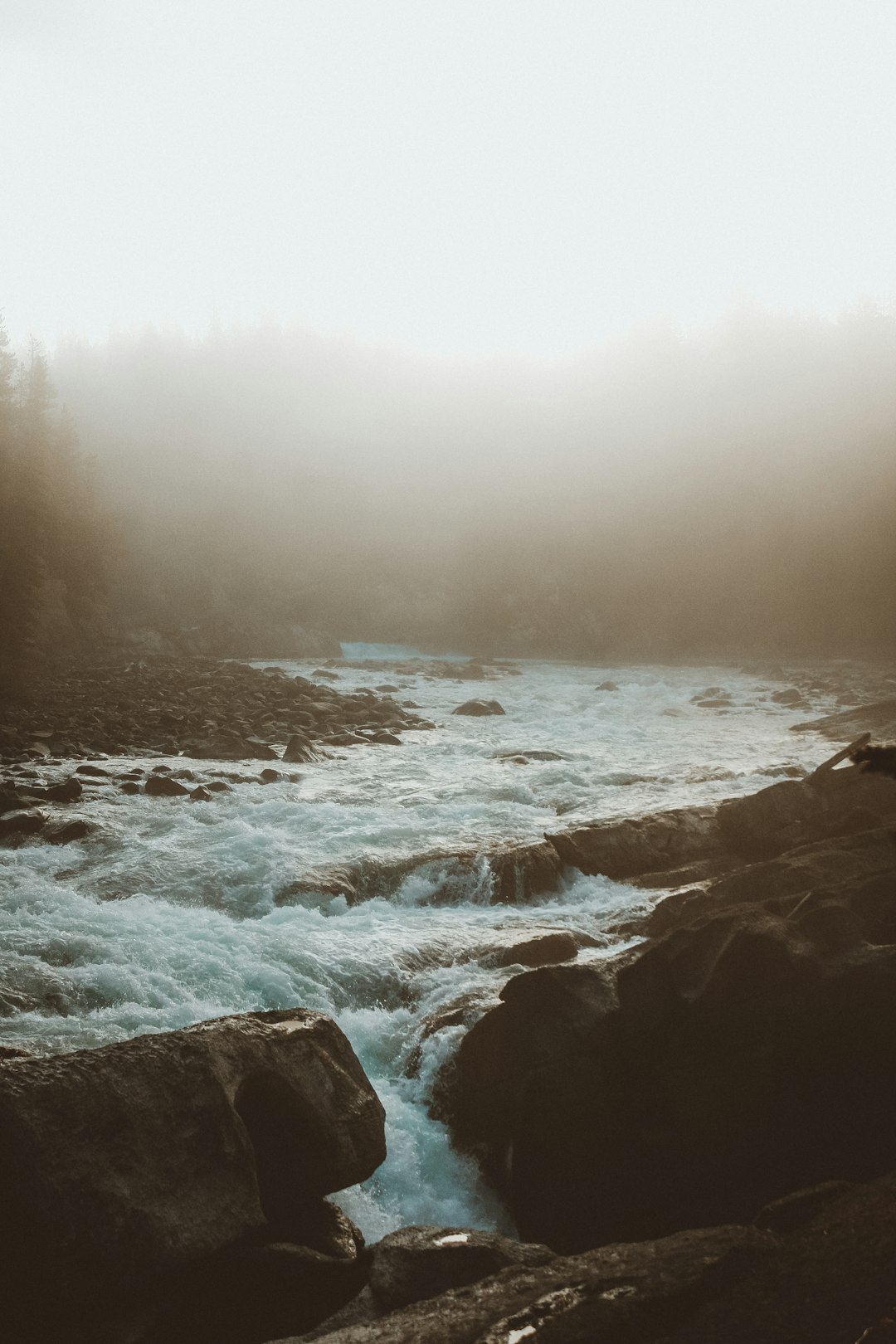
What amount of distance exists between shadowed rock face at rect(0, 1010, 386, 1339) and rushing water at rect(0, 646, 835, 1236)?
0.80 m

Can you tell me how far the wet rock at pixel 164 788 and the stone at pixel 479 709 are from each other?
41.4 feet

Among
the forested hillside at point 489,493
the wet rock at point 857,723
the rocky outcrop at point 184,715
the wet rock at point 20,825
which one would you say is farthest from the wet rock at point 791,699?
the forested hillside at point 489,493

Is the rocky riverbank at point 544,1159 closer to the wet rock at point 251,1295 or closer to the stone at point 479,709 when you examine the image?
the wet rock at point 251,1295

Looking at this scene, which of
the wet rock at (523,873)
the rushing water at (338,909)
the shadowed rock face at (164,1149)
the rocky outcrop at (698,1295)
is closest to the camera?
the rocky outcrop at (698,1295)

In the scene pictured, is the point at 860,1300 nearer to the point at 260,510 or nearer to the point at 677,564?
the point at 677,564

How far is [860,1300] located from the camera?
10.7ft

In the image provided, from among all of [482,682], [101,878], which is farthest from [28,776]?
[482,682]

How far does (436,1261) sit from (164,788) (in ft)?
36.0

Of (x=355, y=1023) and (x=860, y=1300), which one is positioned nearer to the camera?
(x=860, y=1300)

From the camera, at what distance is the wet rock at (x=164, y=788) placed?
13984 mm

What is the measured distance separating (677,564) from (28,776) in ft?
181

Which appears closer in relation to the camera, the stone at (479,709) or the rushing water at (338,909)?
the rushing water at (338,909)

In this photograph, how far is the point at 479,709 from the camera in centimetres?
2616

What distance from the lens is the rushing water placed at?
6555 mm
